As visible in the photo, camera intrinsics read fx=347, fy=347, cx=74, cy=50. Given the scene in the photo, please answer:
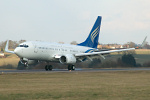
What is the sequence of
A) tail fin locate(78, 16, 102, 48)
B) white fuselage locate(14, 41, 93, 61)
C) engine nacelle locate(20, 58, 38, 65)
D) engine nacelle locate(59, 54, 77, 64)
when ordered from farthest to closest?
tail fin locate(78, 16, 102, 48)
engine nacelle locate(59, 54, 77, 64)
engine nacelle locate(20, 58, 38, 65)
white fuselage locate(14, 41, 93, 61)

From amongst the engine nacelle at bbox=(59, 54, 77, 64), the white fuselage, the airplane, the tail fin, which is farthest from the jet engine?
the tail fin

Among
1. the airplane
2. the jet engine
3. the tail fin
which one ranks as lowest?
the jet engine

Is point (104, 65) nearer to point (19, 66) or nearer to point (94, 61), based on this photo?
point (94, 61)

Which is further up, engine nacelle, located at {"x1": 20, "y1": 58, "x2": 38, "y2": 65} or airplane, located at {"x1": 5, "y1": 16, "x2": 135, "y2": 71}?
airplane, located at {"x1": 5, "y1": 16, "x2": 135, "y2": 71}

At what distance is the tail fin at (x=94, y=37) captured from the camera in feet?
207

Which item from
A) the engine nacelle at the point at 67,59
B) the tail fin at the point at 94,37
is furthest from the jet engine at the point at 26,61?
the tail fin at the point at 94,37

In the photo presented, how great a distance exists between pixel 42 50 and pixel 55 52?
10.4ft

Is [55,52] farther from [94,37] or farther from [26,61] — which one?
[94,37]

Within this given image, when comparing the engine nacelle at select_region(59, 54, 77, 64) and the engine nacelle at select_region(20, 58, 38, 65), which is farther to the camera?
the engine nacelle at select_region(59, 54, 77, 64)

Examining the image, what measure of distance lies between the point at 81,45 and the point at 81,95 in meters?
41.5

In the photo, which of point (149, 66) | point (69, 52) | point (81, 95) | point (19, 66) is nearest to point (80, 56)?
point (69, 52)

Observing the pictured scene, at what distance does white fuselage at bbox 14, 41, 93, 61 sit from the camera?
50.5 m

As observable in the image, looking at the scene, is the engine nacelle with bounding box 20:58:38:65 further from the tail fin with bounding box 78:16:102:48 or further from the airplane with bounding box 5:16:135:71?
the tail fin with bounding box 78:16:102:48

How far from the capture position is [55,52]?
54.9 m
